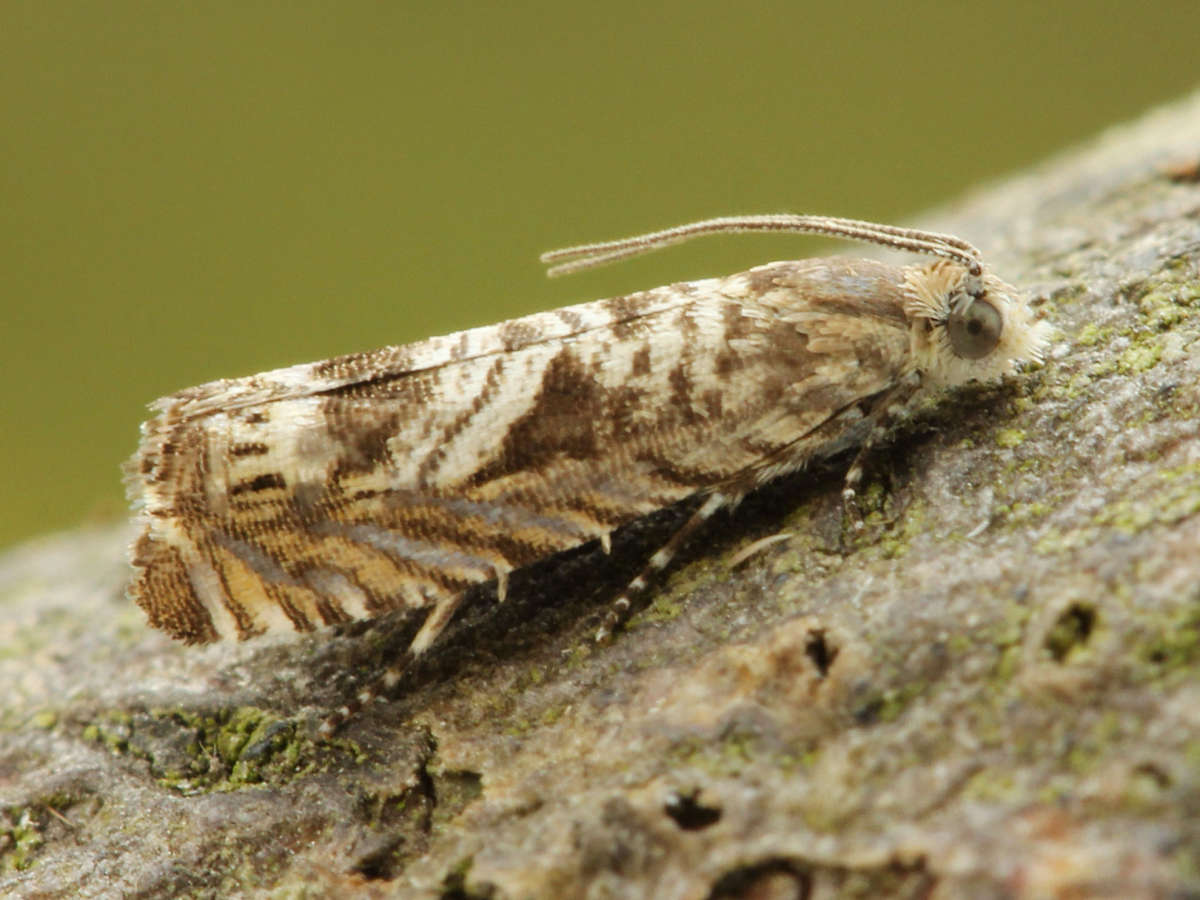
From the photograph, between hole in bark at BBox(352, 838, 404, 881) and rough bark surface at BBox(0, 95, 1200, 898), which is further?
hole in bark at BBox(352, 838, 404, 881)

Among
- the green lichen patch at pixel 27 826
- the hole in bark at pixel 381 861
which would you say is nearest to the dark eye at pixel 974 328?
the hole in bark at pixel 381 861

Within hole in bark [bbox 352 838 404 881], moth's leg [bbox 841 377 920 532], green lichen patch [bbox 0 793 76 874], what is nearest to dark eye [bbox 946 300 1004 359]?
moth's leg [bbox 841 377 920 532]

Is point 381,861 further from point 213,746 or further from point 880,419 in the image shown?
point 880,419

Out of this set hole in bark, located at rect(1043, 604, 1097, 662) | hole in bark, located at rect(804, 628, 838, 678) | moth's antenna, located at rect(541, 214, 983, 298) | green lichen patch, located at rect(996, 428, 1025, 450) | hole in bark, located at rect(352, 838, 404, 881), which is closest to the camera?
hole in bark, located at rect(1043, 604, 1097, 662)

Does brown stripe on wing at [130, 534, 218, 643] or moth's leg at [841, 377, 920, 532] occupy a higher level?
brown stripe on wing at [130, 534, 218, 643]

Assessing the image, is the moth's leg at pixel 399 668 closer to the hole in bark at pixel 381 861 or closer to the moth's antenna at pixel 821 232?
the hole in bark at pixel 381 861

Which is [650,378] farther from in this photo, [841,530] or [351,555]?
[351,555]

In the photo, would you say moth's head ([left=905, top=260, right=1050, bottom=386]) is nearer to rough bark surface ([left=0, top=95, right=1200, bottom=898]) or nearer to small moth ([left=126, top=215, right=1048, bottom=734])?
small moth ([left=126, top=215, right=1048, bottom=734])

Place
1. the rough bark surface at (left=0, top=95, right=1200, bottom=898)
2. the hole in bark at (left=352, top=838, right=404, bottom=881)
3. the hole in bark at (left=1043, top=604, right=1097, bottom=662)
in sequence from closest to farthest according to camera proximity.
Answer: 1. the rough bark surface at (left=0, top=95, right=1200, bottom=898)
2. the hole in bark at (left=1043, top=604, right=1097, bottom=662)
3. the hole in bark at (left=352, top=838, right=404, bottom=881)
